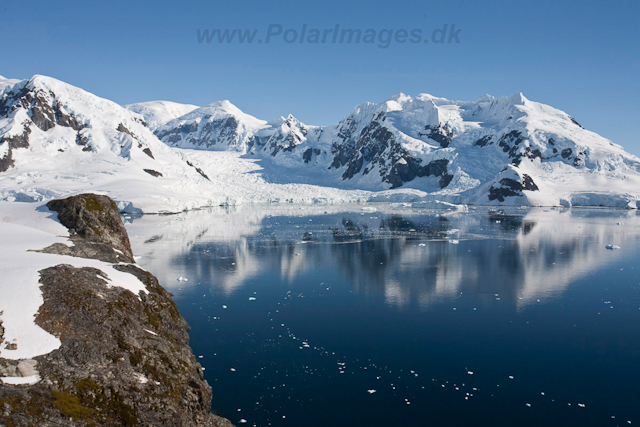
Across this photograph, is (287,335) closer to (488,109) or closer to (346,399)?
(346,399)

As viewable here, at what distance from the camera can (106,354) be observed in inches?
346

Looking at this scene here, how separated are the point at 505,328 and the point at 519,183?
73770 millimetres

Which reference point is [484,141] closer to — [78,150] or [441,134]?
[441,134]

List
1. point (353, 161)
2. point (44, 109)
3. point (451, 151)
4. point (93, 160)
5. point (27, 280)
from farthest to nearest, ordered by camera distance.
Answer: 1. point (353, 161)
2. point (451, 151)
3. point (44, 109)
4. point (93, 160)
5. point (27, 280)

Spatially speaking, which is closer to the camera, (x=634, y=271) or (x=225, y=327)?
(x=225, y=327)

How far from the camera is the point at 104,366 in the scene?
28.0 feet

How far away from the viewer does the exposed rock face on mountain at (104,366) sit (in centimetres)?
721

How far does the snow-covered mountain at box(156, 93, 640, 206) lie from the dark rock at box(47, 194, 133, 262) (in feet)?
258

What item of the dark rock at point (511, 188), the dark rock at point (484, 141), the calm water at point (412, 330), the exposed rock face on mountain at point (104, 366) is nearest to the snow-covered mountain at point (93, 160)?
the dark rock at point (511, 188)

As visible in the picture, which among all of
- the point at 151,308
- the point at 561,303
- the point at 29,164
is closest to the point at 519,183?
the point at 561,303

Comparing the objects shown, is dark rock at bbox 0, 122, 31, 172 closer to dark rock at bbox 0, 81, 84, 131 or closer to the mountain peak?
dark rock at bbox 0, 81, 84, 131

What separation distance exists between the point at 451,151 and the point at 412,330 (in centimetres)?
10011

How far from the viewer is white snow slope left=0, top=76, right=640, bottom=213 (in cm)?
7700

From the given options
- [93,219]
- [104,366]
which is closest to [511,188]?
[93,219]
